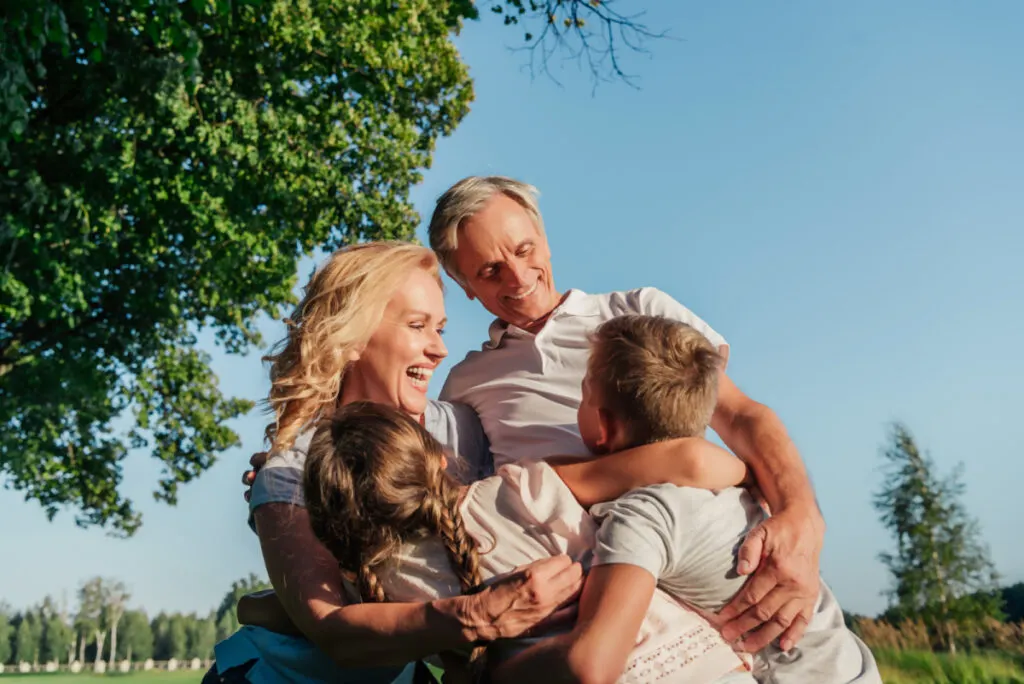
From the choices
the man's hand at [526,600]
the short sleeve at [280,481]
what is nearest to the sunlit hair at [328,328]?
the short sleeve at [280,481]

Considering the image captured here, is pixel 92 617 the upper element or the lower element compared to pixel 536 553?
upper

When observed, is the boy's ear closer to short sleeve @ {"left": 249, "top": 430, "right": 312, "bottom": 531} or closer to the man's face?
short sleeve @ {"left": 249, "top": 430, "right": 312, "bottom": 531}

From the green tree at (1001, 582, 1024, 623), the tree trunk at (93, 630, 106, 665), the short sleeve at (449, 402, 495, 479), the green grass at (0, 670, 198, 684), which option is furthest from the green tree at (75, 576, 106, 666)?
the short sleeve at (449, 402, 495, 479)

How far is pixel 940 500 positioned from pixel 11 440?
2832cm

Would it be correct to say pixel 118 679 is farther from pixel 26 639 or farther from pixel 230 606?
pixel 26 639

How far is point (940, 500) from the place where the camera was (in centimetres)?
3316

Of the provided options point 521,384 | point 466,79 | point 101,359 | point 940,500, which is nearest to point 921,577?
point 940,500

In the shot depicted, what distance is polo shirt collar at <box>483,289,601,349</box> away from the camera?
383cm

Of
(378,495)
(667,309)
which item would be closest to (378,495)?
(378,495)

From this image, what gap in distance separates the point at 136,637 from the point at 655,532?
55.0 m

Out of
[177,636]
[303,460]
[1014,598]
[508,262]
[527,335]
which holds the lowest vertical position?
[303,460]

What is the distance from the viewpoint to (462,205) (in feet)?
12.7

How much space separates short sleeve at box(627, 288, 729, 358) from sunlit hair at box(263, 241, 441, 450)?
2.76ft

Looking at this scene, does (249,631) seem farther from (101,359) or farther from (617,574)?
(101,359)
